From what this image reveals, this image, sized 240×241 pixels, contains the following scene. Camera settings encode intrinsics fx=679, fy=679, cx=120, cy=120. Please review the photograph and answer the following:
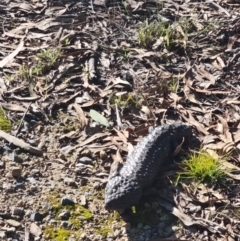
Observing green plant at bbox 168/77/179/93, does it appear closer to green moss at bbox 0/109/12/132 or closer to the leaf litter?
the leaf litter

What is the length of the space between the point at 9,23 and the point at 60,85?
0.98m

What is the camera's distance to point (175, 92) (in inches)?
192

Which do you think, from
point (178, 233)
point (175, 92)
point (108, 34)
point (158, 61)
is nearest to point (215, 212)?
point (178, 233)

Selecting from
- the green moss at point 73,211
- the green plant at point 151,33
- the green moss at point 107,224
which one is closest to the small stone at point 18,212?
the green moss at point 73,211

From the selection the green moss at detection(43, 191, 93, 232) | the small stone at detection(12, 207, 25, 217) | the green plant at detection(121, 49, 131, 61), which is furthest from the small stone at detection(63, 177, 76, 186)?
the green plant at detection(121, 49, 131, 61)

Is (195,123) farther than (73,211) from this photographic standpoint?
Yes

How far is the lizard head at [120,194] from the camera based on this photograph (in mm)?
3906

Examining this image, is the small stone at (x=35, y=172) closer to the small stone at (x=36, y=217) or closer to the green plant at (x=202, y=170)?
the small stone at (x=36, y=217)

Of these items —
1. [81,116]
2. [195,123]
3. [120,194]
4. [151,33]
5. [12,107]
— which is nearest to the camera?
[120,194]

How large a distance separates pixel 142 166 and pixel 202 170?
37 cm

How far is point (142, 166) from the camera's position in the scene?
163 inches

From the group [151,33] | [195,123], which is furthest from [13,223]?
[151,33]

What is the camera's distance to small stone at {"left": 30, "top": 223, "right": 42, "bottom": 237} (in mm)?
3928

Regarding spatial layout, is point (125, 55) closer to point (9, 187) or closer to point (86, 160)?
point (86, 160)
